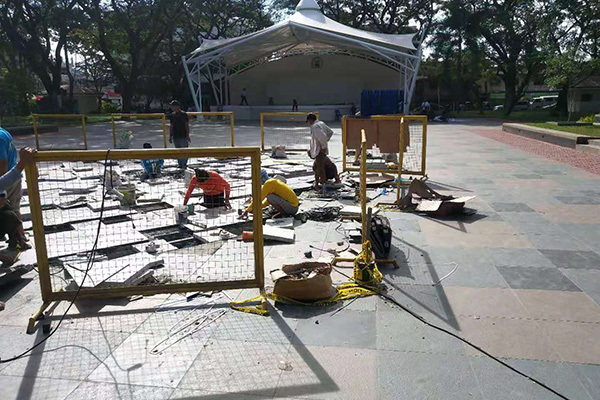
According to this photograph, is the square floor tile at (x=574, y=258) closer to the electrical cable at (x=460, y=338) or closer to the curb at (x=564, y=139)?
the electrical cable at (x=460, y=338)

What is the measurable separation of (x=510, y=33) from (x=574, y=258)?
38058mm

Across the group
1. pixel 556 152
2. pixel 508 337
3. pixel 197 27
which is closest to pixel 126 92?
pixel 197 27

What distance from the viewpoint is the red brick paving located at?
1232 centimetres

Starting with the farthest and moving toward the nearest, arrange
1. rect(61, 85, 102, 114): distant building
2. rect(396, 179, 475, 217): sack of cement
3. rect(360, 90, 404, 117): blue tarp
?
rect(61, 85, 102, 114): distant building → rect(360, 90, 404, 117): blue tarp → rect(396, 179, 475, 217): sack of cement

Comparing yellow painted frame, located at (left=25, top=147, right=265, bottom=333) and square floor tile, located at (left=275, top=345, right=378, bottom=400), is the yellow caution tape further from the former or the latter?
square floor tile, located at (left=275, top=345, right=378, bottom=400)

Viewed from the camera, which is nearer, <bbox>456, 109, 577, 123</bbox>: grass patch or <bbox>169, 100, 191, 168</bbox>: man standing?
<bbox>169, 100, 191, 168</bbox>: man standing

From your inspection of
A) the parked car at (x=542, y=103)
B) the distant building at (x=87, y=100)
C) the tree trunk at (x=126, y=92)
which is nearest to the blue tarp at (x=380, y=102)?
the tree trunk at (x=126, y=92)

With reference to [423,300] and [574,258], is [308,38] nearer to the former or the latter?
[574,258]

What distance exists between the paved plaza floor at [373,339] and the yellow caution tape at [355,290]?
0.36ft

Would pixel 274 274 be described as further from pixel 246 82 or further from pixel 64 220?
pixel 246 82

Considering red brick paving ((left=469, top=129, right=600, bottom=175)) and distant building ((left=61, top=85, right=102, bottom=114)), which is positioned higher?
distant building ((left=61, top=85, right=102, bottom=114))

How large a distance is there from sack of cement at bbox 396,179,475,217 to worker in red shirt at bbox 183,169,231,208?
3163mm

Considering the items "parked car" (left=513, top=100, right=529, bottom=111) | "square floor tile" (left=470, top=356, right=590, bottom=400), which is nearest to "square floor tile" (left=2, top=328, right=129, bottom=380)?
"square floor tile" (left=470, top=356, right=590, bottom=400)

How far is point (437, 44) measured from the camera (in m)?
43.6
